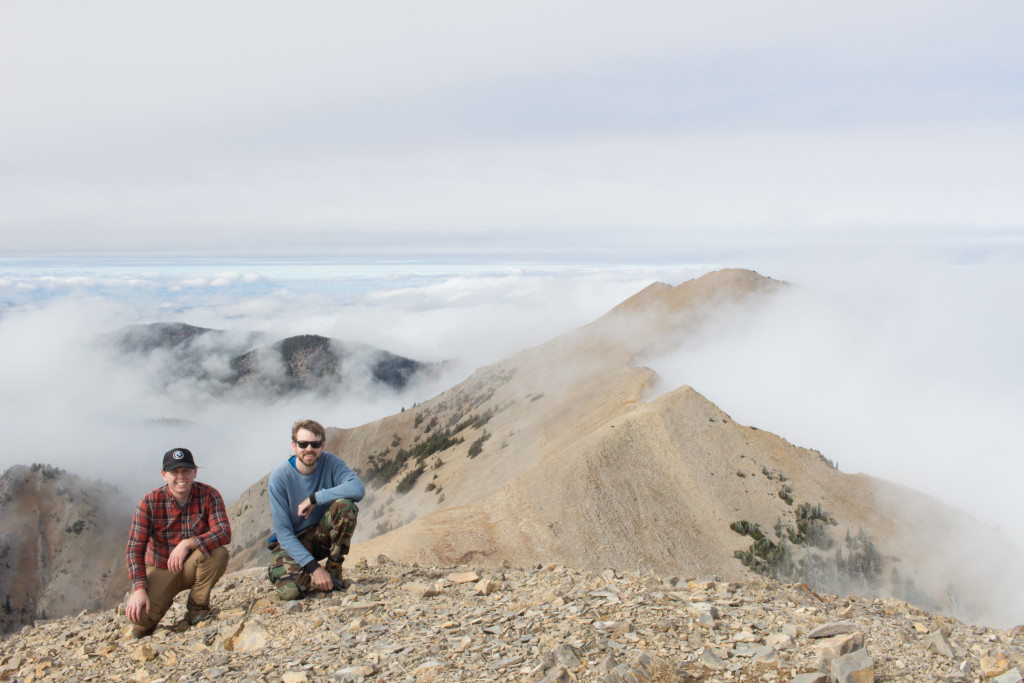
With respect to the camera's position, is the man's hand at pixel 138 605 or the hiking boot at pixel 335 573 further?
the hiking boot at pixel 335 573

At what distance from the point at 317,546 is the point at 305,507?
809 millimetres

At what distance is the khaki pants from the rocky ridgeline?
0.26 meters

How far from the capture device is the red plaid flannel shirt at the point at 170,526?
728cm

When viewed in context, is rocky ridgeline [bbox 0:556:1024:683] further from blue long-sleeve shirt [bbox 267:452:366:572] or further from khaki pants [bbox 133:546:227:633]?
blue long-sleeve shirt [bbox 267:452:366:572]

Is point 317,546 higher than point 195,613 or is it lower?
higher

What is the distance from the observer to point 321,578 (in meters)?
7.89

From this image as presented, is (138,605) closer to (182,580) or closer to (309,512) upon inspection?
(182,580)

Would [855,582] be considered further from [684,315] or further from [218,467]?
[218,467]

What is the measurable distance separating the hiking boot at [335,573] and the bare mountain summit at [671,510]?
9.81 m

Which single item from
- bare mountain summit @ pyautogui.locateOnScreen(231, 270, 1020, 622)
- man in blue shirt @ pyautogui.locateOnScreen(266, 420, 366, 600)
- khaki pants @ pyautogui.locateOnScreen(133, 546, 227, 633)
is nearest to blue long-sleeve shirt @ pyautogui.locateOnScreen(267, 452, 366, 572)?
man in blue shirt @ pyautogui.locateOnScreen(266, 420, 366, 600)

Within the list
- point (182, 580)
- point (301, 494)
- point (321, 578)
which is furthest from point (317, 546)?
point (182, 580)

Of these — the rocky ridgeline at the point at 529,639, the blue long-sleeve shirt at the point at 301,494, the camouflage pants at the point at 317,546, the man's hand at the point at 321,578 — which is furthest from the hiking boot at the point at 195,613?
the man's hand at the point at 321,578

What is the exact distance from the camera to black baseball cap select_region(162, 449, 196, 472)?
6961 mm

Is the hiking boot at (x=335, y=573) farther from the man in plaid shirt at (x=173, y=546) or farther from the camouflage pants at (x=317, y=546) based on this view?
the man in plaid shirt at (x=173, y=546)
